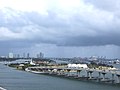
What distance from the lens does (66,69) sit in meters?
200

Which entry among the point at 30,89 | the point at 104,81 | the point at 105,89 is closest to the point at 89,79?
the point at 104,81

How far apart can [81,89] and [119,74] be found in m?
29.1

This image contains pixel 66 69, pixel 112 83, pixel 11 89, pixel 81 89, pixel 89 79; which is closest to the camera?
pixel 11 89

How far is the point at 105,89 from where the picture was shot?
328 feet

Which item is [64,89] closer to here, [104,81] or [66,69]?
[104,81]

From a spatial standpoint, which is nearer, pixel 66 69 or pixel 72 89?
pixel 72 89

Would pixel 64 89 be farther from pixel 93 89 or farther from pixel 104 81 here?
pixel 104 81

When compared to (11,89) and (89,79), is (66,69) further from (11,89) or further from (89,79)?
(11,89)

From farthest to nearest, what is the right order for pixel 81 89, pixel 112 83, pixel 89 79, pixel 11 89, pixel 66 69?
pixel 66 69 → pixel 89 79 → pixel 112 83 → pixel 81 89 → pixel 11 89

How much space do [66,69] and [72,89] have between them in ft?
336

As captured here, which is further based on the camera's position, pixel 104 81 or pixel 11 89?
pixel 104 81

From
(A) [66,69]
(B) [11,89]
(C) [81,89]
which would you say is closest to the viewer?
(B) [11,89]

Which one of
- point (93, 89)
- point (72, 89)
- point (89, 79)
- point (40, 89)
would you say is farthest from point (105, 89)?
point (89, 79)

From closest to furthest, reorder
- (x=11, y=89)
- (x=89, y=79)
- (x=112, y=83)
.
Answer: (x=11, y=89)
(x=112, y=83)
(x=89, y=79)
